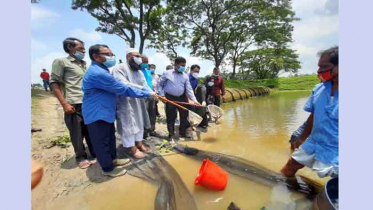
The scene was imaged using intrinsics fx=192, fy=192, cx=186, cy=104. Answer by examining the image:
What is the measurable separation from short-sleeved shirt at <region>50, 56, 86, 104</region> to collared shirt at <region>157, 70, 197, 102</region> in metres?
1.75

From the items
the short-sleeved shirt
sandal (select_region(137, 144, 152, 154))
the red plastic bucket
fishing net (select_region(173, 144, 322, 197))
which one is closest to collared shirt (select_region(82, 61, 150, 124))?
the short-sleeved shirt

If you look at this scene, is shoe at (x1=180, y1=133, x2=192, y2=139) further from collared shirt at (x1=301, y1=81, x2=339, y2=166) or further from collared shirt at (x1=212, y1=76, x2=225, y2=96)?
collared shirt at (x1=301, y1=81, x2=339, y2=166)

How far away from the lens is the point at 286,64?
36.6 metres

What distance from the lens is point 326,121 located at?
1.79m

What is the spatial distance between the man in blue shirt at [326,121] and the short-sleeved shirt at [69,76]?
3200mm

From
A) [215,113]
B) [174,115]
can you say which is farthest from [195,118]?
[215,113]

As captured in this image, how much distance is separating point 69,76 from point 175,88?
2.07 meters

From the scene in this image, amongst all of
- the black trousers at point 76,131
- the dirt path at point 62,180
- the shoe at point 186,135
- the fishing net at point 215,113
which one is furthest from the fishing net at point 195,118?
the black trousers at point 76,131

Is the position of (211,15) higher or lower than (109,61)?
higher

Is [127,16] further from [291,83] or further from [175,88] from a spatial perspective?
[291,83]

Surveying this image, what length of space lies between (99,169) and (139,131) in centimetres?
84

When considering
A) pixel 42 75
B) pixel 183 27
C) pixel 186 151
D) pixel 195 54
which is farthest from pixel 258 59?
pixel 186 151

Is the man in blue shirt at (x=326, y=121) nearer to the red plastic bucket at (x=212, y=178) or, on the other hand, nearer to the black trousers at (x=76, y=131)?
the red plastic bucket at (x=212, y=178)

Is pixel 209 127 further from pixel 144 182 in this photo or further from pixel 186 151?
pixel 144 182
